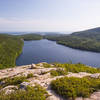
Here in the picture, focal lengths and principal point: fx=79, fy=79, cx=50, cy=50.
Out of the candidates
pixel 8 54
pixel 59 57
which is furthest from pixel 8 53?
pixel 59 57

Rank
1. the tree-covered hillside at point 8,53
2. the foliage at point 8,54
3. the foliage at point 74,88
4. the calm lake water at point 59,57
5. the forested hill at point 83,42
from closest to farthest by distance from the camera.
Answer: the foliage at point 74,88
the foliage at point 8,54
the tree-covered hillside at point 8,53
the calm lake water at point 59,57
the forested hill at point 83,42

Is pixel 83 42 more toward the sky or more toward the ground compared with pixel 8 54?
more toward the sky

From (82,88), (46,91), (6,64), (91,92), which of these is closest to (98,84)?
(91,92)

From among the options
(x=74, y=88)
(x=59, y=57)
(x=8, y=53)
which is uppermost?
(x=74, y=88)

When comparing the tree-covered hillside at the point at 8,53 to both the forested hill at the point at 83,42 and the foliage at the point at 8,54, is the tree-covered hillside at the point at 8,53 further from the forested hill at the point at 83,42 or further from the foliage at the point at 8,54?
the forested hill at the point at 83,42

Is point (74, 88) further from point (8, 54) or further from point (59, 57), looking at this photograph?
point (8, 54)

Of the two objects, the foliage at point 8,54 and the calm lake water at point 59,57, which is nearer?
the foliage at point 8,54

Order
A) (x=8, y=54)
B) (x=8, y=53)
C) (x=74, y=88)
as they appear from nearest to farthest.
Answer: (x=74, y=88)
(x=8, y=54)
(x=8, y=53)

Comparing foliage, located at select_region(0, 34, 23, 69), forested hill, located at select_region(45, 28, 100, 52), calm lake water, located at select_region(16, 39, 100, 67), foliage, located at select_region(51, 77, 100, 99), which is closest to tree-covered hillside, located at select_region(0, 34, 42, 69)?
foliage, located at select_region(0, 34, 23, 69)

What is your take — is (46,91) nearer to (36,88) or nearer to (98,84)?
(36,88)

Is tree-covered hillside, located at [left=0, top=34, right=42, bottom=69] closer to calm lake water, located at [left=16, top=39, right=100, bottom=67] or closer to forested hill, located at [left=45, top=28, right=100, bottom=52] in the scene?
calm lake water, located at [left=16, top=39, right=100, bottom=67]

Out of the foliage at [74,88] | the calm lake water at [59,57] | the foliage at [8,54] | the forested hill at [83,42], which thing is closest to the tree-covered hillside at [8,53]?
the foliage at [8,54]
